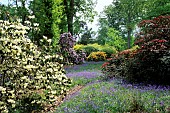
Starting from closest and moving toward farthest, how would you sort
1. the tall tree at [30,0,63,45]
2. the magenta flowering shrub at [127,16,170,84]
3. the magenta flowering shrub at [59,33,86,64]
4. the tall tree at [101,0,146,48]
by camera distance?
the magenta flowering shrub at [127,16,170,84]
the magenta flowering shrub at [59,33,86,64]
the tall tree at [30,0,63,45]
the tall tree at [101,0,146,48]

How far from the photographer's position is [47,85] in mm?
7980

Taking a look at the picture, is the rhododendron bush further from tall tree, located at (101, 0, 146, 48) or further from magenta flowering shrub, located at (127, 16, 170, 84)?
tall tree, located at (101, 0, 146, 48)

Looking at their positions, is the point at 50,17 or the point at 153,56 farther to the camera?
the point at 50,17

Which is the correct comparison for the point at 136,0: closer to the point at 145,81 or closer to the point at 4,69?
the point at 145,81

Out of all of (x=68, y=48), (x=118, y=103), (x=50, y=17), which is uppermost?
(x=50, y=17)

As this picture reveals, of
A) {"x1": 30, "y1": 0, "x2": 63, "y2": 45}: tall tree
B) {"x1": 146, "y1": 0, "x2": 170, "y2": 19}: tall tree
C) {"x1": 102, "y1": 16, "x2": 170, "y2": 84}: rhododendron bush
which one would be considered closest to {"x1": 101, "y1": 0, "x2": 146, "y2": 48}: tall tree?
{"x1": 146, "y1": 0, "x2": 170, "y2": 19}: tall tree

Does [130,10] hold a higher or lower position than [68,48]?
higher

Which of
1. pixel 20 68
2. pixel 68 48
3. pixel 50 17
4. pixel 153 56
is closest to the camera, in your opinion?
pixel 20 68

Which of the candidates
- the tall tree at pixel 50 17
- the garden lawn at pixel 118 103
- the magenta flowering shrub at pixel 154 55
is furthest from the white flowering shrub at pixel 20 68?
the tall tree at pixel 50 17

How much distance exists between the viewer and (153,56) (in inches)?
427

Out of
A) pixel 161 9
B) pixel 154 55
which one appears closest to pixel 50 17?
pixel 161 9

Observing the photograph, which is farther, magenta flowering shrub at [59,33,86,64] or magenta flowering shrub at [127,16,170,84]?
magenta flowering shrub at [59,33,86,64]

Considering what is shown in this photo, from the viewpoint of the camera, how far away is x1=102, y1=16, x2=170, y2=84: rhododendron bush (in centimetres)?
1069

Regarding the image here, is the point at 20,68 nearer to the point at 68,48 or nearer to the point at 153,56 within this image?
the point at 153,56
